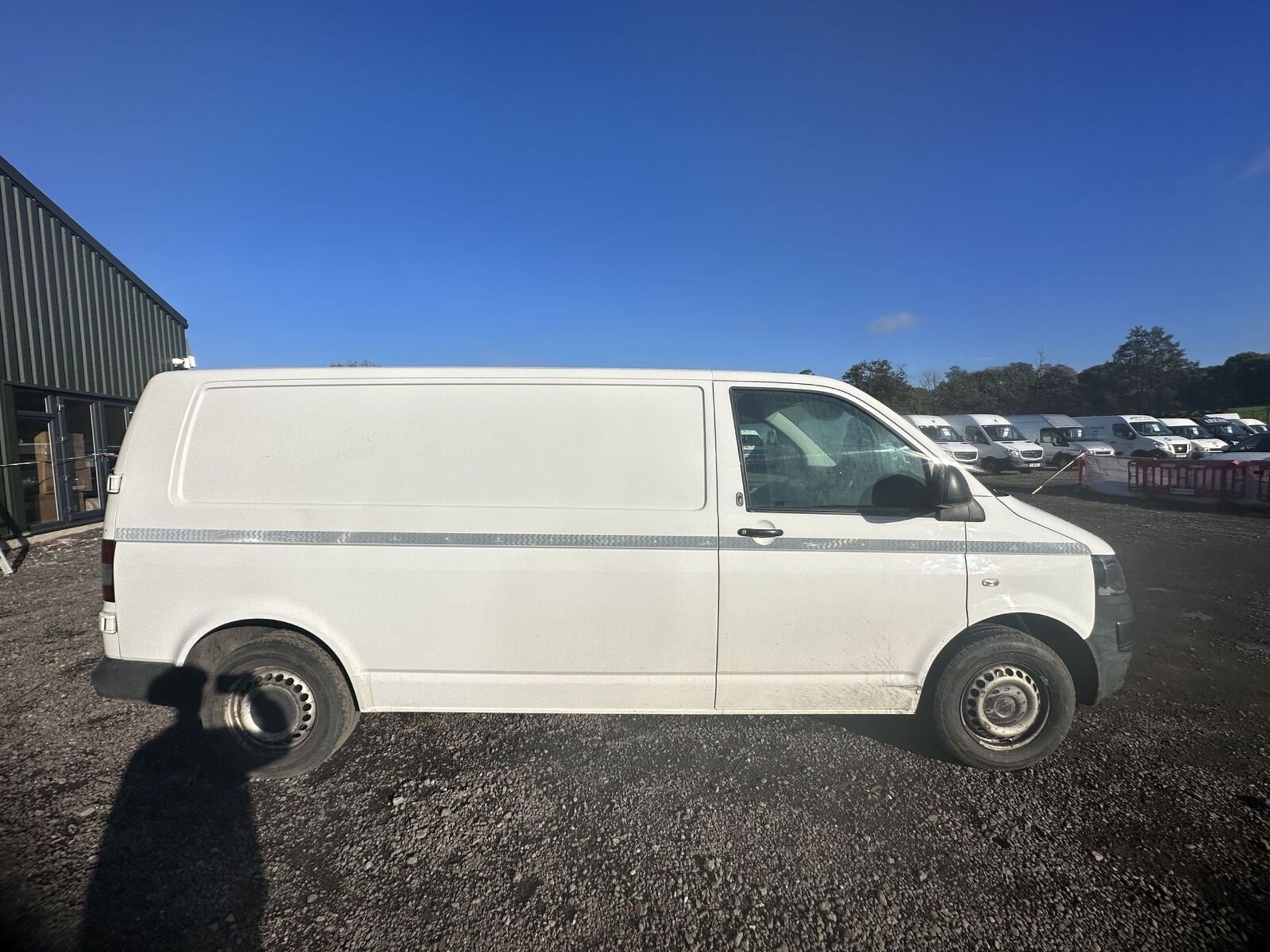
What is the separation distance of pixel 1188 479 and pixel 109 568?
1946 centimetres

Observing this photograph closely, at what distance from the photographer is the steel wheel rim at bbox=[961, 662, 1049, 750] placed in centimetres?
309

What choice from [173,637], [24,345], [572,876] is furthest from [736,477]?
[24,345]

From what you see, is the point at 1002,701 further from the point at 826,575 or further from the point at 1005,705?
the point at 826,575

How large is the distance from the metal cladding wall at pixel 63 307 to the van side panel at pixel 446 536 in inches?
329

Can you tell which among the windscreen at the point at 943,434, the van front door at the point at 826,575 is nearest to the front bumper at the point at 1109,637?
the van front door at the point at 826,575

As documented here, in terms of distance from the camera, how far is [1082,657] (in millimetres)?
3162

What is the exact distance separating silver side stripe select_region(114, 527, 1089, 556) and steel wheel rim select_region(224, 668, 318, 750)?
0.71 meters

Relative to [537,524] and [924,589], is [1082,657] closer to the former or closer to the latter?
[924,589]

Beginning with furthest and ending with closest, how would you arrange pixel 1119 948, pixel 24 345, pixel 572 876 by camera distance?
1. pixel 24 345
2. pixel 572 876
3. pixel 1119 948

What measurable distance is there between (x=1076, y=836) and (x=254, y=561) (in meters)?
4.05

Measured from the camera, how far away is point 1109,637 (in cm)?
309

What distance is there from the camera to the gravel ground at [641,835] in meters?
2.23

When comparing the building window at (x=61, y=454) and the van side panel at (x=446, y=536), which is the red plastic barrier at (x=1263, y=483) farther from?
the building window at (x=61, y=454)

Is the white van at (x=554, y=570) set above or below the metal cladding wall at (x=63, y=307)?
below
